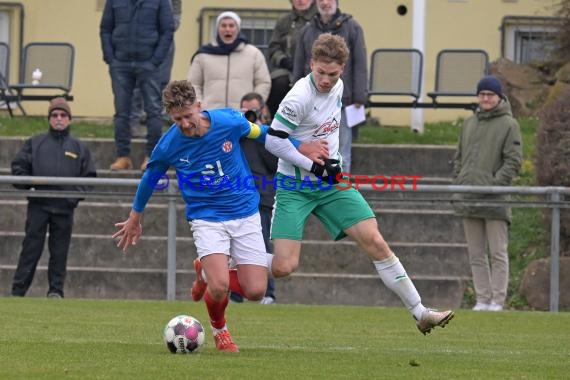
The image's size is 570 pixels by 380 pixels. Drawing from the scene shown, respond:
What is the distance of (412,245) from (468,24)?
24.7 ft

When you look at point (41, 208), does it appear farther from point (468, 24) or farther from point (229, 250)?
point (468, 24)

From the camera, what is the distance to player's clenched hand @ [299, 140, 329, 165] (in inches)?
414

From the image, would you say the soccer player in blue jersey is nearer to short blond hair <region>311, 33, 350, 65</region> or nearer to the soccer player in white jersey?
the soccer player in white jersey

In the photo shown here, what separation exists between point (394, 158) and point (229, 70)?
2.93 meters

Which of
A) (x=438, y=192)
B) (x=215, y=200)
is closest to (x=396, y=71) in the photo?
(x=438, y=192)

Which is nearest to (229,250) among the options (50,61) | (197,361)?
(197,361)

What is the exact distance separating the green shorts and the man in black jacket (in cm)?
523

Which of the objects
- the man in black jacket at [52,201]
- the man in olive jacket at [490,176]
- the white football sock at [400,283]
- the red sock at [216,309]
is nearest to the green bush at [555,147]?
the man in olive jacket at [490,176]

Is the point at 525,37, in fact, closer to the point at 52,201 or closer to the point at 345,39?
the point at 345,39

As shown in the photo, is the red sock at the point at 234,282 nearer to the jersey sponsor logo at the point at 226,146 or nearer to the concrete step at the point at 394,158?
the jersey sponsor logo at the point at 226,146

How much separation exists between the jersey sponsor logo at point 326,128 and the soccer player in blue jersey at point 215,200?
0.59 meters

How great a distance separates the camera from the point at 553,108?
1742 cm

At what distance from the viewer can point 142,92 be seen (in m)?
17.6

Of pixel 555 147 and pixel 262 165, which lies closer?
pixel 262 165
